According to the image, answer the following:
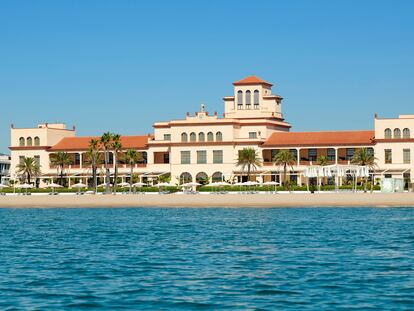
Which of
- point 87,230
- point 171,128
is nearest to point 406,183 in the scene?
point 171,128

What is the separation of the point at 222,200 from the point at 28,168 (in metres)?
50.5

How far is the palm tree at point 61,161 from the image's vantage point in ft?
476

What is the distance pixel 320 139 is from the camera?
139625 mm

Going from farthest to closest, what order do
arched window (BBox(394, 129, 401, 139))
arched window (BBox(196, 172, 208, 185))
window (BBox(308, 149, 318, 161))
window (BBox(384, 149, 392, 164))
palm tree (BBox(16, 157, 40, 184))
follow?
1. palm tree (BBox(16, 157, 40, 184))
2. window (BBox(308, 149, 318, 161))
3. arched window (BBox(196, 172, 208, 185))
4. arched window (BBox(394, 129, 401, 139))
5. window (BBox(384, 149, 392, 164))

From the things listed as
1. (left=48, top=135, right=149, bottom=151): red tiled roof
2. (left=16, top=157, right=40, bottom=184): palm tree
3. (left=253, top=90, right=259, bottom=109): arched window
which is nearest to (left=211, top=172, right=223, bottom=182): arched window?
(left=48, top=135, right=149, bottom=151): red tiled roof

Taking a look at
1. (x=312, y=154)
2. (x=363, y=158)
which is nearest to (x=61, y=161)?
(x=312, y=154)

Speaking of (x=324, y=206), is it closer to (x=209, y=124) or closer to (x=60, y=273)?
(x=209, y=124)

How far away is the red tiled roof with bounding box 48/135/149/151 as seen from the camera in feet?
486

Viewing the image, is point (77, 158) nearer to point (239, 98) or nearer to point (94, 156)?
point (94, 156)

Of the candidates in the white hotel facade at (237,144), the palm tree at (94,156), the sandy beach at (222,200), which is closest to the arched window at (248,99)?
the white hotel facade at (237,144)

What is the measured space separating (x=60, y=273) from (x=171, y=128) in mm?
110156

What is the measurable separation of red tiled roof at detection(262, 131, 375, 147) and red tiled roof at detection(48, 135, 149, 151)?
19436mm

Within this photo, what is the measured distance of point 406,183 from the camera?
427ft

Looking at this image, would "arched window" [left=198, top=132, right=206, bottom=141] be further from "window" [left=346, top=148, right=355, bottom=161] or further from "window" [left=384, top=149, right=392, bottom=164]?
"window" [left=384, top=149, right=392, bottom=164]
